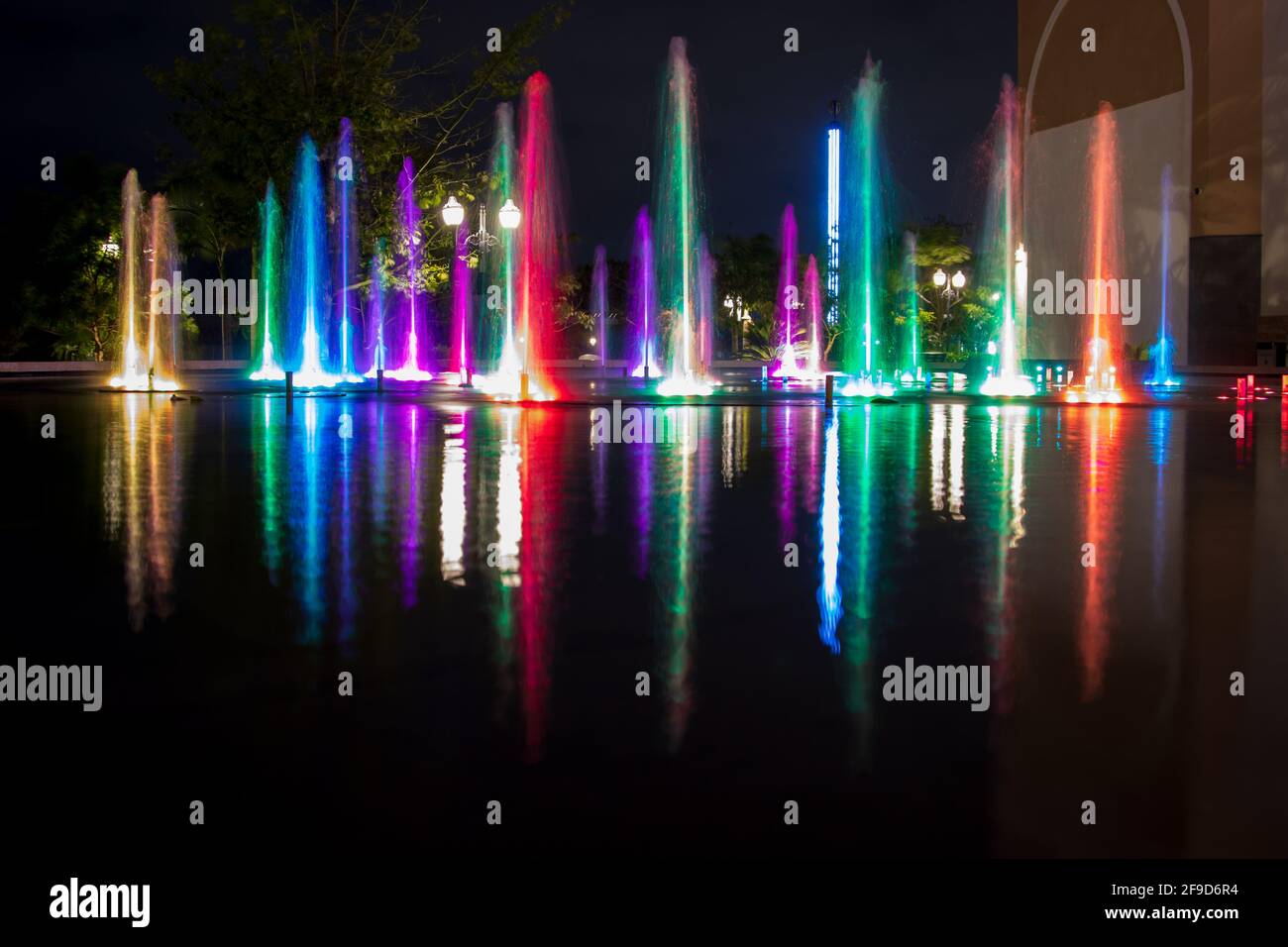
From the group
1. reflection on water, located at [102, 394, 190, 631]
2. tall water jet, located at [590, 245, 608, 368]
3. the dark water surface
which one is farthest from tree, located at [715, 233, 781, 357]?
the dark water surface

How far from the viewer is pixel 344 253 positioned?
41750 millimetres

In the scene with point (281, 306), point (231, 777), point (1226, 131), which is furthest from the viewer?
point (1226, 131)

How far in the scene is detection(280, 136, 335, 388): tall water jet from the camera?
40.2 metres

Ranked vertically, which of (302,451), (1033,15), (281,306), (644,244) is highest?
(1033,15)

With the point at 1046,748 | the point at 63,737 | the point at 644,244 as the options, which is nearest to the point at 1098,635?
the point at 1046,748

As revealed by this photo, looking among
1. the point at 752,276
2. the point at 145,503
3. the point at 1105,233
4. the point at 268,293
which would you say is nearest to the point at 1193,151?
the point at 1105,233

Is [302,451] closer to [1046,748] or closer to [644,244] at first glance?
[1046,748]

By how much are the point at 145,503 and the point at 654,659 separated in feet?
23.7

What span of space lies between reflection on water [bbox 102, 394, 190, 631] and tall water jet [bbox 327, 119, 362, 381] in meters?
15.9

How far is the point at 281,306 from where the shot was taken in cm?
4803

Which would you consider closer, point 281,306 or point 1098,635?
point 1098,635

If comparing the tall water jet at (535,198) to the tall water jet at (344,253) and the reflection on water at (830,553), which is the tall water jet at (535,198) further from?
the reflection on water at (830,553)

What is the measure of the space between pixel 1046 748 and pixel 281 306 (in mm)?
45846

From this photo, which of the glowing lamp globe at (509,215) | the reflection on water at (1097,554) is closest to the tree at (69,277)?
the glowing lamp globe at (509,215)
